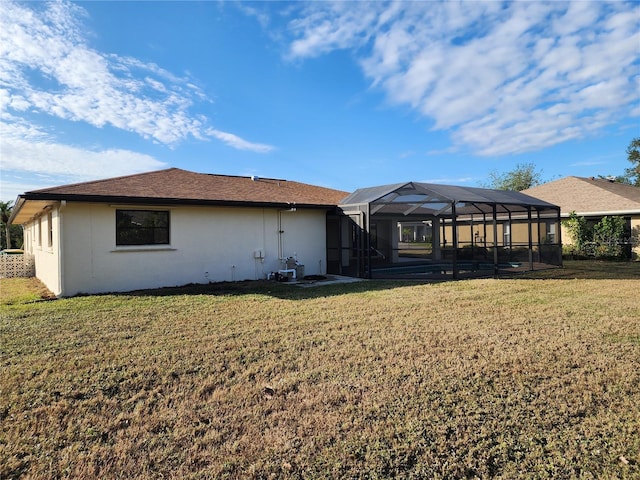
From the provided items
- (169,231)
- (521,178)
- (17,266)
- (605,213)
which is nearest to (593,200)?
(605,213)

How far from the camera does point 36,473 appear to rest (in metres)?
2.46

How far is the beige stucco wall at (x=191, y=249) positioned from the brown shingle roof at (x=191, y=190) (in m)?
0.46

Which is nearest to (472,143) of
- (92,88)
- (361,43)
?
(361,43)

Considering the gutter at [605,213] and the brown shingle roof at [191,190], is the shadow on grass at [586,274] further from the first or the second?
the brown shingle roof at [191,190]

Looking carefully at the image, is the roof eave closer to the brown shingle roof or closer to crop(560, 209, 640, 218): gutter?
the brown shingle roof

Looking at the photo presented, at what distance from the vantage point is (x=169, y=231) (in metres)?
10.8

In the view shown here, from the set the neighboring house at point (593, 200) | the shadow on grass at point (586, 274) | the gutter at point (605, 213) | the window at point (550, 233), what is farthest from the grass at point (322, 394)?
the neighboring house at point (593, 200)

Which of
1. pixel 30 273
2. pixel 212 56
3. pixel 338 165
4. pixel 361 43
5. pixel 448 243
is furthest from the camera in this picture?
pixel 338 165

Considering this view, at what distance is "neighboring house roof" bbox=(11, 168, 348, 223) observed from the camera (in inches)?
370

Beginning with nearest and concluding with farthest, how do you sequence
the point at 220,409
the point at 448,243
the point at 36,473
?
1. the point at 36,473
2. the point at 220,409
3. the point at 448,243

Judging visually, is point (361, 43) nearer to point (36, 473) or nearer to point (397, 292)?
point (397, 292)

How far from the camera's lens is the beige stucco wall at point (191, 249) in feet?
31.4

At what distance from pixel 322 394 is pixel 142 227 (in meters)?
8.78

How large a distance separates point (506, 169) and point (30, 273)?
1998 inches
